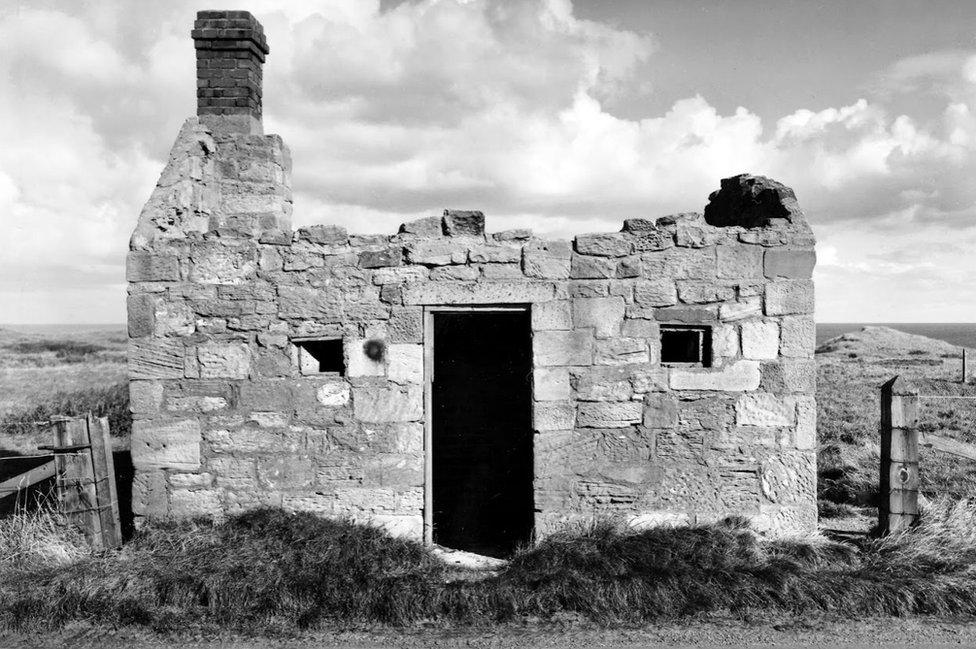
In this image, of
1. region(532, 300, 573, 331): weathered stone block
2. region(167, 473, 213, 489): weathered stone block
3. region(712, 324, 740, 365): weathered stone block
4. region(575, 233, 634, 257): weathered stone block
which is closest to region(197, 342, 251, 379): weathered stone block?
region(167, 473, 213, 489): weathered stone block

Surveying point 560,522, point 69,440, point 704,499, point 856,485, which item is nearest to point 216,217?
point 69,440

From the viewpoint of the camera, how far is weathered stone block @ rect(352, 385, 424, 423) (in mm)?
5719

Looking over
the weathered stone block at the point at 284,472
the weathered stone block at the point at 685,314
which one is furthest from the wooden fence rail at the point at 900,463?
the weathered stone block at the point at 284,472

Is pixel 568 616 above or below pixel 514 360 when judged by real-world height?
below

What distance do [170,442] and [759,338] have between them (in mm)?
5062

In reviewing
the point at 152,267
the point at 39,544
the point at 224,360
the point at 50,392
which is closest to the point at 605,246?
the point at 224,360

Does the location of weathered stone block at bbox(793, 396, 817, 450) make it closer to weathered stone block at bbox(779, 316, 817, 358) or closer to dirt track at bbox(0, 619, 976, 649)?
weathered stone block at bbox(779, 316, 817, 358)

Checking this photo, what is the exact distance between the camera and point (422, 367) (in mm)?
5715

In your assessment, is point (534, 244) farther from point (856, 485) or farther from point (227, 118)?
point (856, 485)

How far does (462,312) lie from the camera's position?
5.78m

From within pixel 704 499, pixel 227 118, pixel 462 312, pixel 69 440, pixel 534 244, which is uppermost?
pixel 227 118

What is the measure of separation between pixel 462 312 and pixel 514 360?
3940 millimetres

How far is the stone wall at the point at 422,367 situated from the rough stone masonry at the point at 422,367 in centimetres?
2

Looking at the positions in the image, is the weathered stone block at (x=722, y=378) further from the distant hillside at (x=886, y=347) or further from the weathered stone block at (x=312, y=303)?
the distant hillside at (x=886, y=347)
